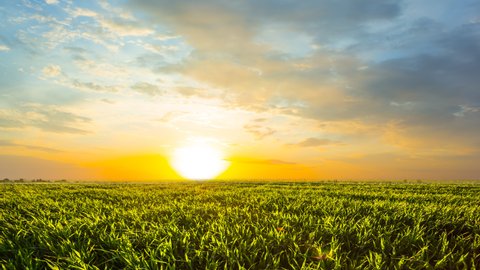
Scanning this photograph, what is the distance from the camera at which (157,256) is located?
5.98 metres

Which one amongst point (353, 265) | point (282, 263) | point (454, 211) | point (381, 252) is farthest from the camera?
point (454, 211)

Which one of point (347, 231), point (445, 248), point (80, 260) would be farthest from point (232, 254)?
point (445, 248)

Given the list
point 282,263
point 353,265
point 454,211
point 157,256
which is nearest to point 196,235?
point 157,256

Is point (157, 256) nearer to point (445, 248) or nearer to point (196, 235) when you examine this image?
point (196, 235)

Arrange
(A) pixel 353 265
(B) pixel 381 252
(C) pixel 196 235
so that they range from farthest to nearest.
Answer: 1. (C) pixel 196 235
2. (B) pixel 381 252
3. (A) pixel 353 265

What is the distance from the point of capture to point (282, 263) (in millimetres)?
5891

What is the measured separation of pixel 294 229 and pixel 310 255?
4.72 feet

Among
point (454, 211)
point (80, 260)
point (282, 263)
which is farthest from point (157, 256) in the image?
point (454, 211)

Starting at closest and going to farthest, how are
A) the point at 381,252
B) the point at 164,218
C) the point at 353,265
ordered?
the point at 353,265, the point at 381,252, the point at 164,218

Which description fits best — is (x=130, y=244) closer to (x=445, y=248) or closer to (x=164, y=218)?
(x=164, y=218)

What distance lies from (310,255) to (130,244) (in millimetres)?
3279

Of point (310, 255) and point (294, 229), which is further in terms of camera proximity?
point (294, 229)

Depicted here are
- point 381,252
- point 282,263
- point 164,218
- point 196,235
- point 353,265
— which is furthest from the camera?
point 164,218

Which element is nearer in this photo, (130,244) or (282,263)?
(282,263)
